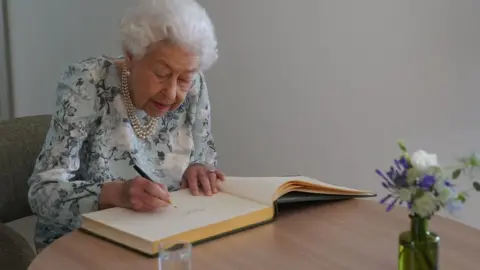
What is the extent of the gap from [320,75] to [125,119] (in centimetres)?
72

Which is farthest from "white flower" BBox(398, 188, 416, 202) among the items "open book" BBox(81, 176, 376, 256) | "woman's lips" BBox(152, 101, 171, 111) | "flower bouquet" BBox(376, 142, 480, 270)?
"woman's lips" BBox(152, 101, 171, 111)

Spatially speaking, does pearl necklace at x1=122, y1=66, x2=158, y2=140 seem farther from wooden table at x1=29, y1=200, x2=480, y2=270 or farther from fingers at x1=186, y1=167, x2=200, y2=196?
wooden table at x1=29, y1=200, x2=480, y2=270

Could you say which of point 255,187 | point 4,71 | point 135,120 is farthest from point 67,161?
point 4,71

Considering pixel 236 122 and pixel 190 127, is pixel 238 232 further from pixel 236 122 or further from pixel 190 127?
pixel 236 122

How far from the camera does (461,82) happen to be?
73.9 inches

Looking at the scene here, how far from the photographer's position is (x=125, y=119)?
169cm

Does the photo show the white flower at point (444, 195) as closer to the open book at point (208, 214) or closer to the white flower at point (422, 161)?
the white flower at point (422, 161)

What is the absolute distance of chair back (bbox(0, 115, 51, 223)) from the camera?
183cm

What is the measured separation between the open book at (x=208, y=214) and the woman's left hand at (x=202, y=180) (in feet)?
0.06

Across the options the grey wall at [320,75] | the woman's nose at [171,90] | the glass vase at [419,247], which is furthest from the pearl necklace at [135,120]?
the glass vase at [419,247]

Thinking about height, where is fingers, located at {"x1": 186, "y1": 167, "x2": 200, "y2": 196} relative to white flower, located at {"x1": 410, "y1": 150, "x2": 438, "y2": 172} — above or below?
below

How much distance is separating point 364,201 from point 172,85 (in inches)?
20.5

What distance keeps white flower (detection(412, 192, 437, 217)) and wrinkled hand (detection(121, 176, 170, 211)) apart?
572 mm

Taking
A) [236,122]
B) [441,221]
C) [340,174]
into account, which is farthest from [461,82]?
[236,122]
